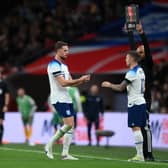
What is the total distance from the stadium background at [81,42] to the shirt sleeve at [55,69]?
959 centimetres

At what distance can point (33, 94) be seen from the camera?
1297 inches

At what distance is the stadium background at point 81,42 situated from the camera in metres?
28.4

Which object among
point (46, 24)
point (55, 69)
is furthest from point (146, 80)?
point (46, 24)

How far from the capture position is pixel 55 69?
16047mm

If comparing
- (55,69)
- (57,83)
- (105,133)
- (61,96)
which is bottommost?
(105,133)

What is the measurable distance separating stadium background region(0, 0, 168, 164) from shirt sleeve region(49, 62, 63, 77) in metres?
9.59

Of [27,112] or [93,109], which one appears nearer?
[93,109]

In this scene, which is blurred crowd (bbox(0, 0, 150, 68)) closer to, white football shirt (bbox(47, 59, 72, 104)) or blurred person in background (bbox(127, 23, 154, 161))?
blurred person in background (bbox(127, 23, 154, 161))

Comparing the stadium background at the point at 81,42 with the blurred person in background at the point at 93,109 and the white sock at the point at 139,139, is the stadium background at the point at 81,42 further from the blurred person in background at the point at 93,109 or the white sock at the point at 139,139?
the white sock at the point at 139,139

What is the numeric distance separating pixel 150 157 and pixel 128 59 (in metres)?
2.42

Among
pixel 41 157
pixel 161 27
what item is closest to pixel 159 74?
pixel 161 27

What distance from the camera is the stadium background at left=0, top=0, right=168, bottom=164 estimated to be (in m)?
28.4

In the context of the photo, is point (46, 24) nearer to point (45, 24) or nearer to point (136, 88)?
point (45, 24)

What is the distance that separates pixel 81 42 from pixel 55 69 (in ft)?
50.5
